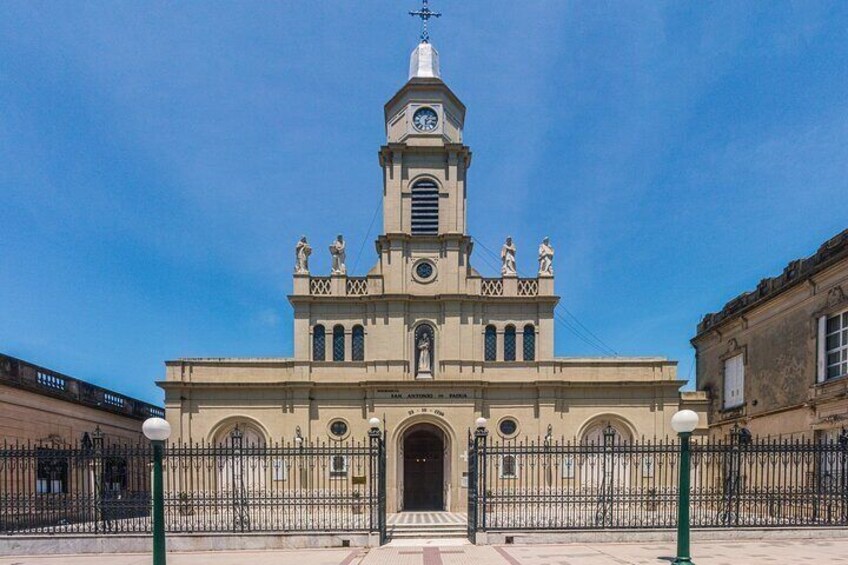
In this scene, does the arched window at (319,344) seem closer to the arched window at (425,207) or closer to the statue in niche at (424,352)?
the statue in niche at (424,352)

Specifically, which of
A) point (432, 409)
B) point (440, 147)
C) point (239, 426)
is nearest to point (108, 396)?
point (239, 426)

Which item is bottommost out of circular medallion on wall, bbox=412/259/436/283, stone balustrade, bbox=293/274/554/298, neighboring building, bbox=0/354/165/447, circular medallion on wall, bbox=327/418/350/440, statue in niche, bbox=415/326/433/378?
circular medallion on wall, bbox=327/418/350/440

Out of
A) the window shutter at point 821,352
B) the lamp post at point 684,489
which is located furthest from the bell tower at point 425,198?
the lamp post at point 684,489

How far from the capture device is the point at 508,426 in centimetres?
2538

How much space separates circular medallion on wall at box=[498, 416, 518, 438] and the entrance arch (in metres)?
2.66

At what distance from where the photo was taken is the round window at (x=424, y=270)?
26.5 m

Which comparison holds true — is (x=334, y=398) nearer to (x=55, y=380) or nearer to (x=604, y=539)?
(x=55, y=380)

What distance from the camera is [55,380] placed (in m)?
22.3

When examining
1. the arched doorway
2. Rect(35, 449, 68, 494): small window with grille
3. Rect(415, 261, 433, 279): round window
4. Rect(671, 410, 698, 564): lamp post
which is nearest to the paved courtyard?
Rect(671, 410, 698, 564): lamp post

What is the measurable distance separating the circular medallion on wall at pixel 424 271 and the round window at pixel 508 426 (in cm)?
775

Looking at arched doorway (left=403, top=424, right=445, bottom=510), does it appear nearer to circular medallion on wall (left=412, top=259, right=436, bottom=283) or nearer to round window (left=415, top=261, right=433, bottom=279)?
circular medallion on wall (left=412, top=259, right=436, bottom=283)

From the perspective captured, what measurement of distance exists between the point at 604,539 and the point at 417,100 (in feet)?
70.3

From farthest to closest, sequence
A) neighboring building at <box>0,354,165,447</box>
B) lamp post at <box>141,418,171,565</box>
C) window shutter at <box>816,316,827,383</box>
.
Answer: neighboring building at <box>0,354,165,447</box>
window shutter at <box>816,316,827,383</box>
lamp post at <box>141,418,171,565</box>

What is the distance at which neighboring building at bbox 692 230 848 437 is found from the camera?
1825 centimetres
